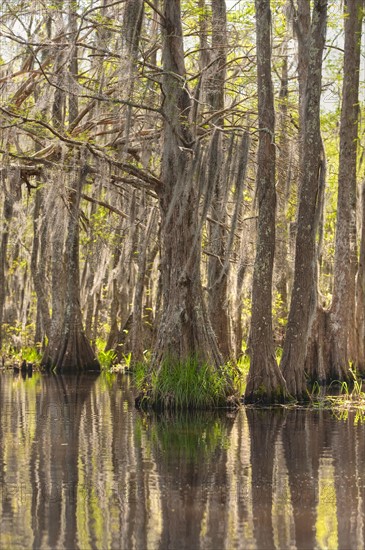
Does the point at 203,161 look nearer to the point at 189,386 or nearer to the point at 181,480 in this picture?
the point at 189,386

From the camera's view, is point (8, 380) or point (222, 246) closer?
point (222, 246)

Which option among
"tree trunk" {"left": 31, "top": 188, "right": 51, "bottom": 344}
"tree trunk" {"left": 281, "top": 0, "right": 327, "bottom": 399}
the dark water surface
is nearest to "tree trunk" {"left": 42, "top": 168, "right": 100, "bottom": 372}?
"tree trunk" {"left": 31, "top": 188, "right": 51, "bottom": 344}

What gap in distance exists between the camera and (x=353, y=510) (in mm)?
7895

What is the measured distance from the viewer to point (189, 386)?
14.7m

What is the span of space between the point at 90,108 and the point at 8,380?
680 centimetres

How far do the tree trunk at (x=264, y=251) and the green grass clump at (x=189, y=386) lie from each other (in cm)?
47

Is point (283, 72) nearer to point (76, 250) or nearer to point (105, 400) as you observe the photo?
point (76, 250)

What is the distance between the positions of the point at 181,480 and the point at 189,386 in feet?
18.1

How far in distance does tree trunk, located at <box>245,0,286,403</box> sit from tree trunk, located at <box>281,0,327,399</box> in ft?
1.90

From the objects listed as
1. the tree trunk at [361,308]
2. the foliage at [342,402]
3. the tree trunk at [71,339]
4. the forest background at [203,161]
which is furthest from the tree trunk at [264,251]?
the tree trunk at [71,339]

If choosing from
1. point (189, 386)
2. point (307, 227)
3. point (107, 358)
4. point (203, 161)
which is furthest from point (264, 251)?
point (107, 358)

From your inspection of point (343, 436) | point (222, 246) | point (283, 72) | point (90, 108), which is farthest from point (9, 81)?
point (283, 72)

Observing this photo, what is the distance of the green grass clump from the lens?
14617 mm

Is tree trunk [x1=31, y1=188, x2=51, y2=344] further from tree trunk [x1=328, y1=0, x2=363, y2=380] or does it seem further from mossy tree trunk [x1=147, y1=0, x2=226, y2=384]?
mossy tree trunk [x1=147, y1=0, x2=226, y2=384]
